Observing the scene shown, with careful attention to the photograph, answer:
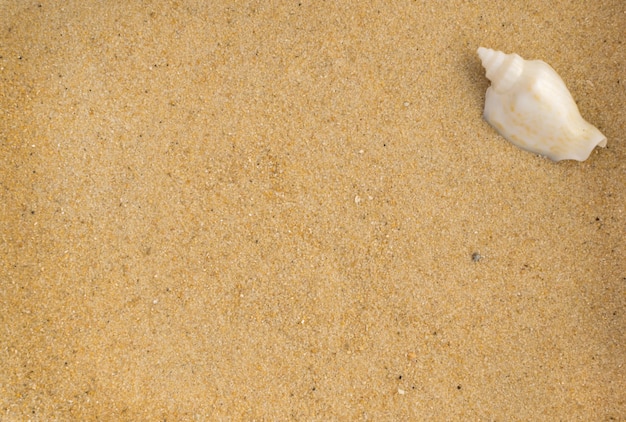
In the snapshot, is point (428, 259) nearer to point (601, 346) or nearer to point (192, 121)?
point (601, 346)

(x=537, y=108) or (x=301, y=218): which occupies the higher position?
(x=537, y=108)

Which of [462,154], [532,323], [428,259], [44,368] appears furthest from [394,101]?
[44,368]

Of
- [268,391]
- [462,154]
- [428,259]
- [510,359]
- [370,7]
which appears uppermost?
[370,7]

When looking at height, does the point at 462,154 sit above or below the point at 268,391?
above

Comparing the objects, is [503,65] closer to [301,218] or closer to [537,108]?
[537,108]

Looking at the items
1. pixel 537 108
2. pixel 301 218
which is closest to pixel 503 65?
pixel 537 108
